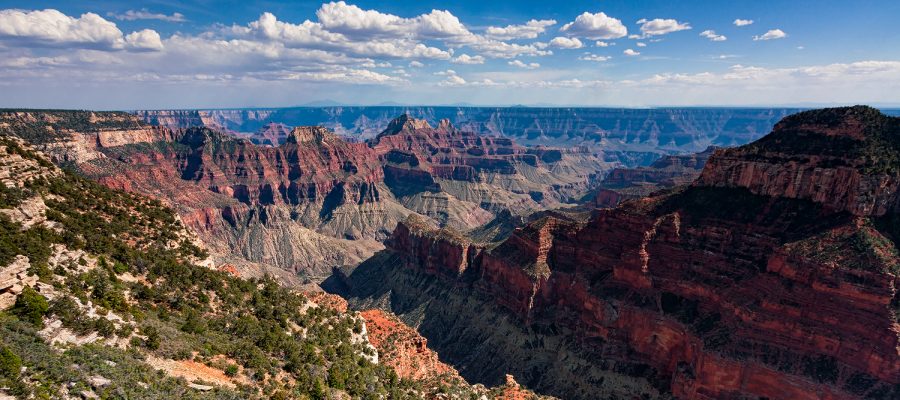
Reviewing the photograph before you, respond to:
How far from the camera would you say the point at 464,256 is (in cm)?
12144

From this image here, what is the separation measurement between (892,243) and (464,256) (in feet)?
262

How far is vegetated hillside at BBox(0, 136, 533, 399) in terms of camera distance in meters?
27.6

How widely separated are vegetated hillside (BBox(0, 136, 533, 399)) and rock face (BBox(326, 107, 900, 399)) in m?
34.4

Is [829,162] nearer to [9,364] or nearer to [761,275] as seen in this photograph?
[761,275]

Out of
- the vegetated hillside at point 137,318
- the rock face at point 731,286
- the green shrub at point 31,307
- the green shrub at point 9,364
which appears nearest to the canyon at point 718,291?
the rock face at point 731,286

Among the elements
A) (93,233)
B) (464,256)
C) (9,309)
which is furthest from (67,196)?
(464,256)

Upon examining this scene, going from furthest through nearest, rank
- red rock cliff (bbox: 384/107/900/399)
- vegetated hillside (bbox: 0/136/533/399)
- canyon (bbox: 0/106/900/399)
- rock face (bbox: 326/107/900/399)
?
canyon (bbox: 0/106/900/399) → rock face (bbox: 326/107/900/399) → red rock cliff (bbox: 384/107/900/399) → vegetated hillside (bbox: 0/136/533/399)

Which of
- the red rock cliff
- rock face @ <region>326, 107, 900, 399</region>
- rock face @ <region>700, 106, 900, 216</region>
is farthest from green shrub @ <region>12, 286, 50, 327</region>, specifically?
rock face @ <region>700, 106, 900, 216</region>

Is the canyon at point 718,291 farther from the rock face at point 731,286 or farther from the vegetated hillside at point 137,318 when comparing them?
the vegetated hillside at point 137,318

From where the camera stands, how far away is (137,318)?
35.0 metres

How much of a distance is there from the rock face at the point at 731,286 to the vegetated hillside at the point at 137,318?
34.4m

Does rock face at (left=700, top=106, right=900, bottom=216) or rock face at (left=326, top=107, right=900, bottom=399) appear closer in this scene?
rock face at (left=326, top=107, right=900, bottom=399)

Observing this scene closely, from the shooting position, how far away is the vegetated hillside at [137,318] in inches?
1088

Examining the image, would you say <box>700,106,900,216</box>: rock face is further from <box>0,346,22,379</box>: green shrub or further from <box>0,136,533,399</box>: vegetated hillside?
<box>0,346,22,379</box>: green shrub
